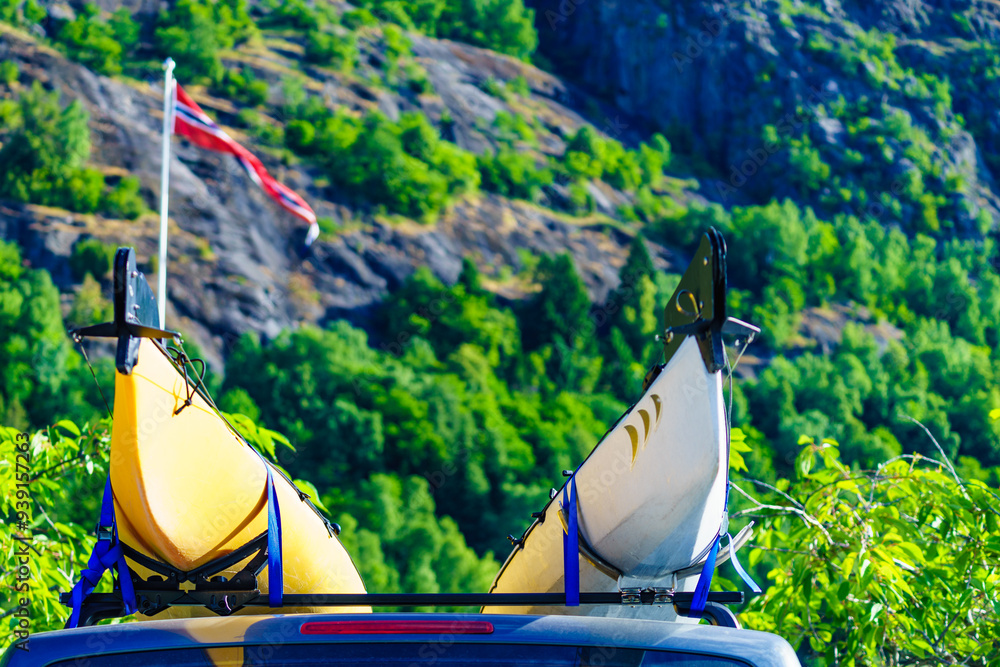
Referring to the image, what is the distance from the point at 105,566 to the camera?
2.12 metres

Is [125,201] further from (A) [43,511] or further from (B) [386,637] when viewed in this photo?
(B) [386,637]

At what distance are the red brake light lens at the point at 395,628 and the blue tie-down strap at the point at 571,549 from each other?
46 cm

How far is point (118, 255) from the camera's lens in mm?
1934

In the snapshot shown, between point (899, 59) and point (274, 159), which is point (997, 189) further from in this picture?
point (274, 159)

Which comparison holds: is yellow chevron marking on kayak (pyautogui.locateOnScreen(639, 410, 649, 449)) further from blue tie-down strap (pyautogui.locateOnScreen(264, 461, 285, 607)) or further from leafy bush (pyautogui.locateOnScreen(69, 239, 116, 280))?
leafy bush (pyautogui.locateOnScreen(69, 239, 116, 280))

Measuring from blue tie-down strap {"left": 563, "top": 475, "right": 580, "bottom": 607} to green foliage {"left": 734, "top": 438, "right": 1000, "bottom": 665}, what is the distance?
1155mm

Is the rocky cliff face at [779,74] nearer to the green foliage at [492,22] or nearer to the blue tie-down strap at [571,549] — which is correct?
the green foliage at [492,22]

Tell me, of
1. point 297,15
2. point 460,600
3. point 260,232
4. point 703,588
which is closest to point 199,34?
point 297,15

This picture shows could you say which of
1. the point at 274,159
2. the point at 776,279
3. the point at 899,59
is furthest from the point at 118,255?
the point at 899,59

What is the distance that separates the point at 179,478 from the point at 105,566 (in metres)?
0.25

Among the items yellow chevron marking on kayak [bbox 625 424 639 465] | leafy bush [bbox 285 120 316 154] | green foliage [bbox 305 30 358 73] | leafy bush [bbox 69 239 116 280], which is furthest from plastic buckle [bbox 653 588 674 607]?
green foliage [bbox 305 30 358 73]

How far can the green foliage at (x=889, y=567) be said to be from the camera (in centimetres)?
316

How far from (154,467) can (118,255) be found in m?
0.50

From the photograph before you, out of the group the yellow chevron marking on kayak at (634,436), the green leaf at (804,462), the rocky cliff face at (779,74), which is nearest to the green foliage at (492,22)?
the rocky cliff face at (779,74)
